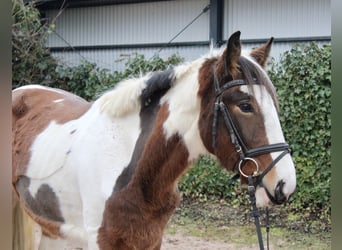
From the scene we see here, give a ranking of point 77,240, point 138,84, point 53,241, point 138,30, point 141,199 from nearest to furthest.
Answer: point 141,199, point 138,84, point 77,240, point 53,241, point 138,30

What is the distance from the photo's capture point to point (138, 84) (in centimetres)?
237

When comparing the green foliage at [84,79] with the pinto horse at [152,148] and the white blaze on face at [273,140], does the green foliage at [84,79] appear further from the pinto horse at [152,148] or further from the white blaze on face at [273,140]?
the white blaze on face at [273,140]

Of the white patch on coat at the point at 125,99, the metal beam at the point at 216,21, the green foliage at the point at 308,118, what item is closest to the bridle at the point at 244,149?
the white patch on coat at the point at 125,99

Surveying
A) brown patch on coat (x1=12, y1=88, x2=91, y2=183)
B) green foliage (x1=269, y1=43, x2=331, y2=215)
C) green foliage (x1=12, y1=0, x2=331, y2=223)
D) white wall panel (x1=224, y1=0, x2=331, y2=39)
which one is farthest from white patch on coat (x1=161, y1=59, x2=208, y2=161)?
white wall panel (x1=224, y1=0, x2=331, y2=39)

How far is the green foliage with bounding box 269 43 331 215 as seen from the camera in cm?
553

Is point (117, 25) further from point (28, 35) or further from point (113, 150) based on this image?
point (113, 150)

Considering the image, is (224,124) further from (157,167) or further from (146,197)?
(146,197)

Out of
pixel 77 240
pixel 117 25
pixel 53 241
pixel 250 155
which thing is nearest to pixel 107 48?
pixel 117 25

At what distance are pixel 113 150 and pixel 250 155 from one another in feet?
2.35

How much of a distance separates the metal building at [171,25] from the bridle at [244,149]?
16.2 feet

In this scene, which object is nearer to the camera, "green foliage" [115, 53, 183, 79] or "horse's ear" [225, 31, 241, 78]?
"horse's ear" [225, 31, 241, 78]

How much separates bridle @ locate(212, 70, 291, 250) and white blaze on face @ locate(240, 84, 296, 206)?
0.02 meters

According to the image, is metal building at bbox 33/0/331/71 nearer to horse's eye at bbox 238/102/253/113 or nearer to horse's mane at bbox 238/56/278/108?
horse's mane at bbox 238/56/278/108

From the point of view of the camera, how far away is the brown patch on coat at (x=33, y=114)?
2.87 m
